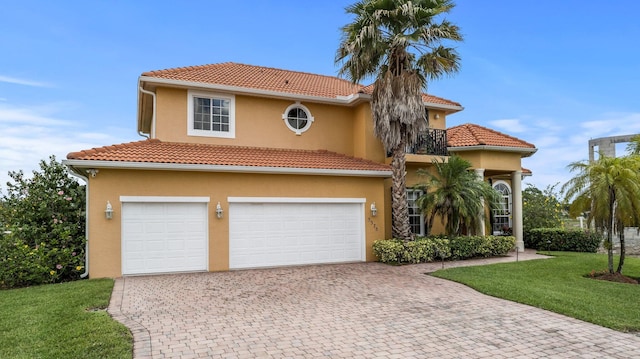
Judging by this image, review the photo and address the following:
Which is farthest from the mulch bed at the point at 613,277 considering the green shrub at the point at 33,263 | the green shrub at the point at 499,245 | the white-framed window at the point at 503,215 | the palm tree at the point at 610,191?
the green shrub at the point at 33,263

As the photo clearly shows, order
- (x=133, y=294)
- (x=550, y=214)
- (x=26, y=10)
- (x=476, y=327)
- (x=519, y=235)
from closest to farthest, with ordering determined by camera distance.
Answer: (x=476, y=327) → (x=133, y=294) → (x=26, y=10) → (x=519, y=235) → (x=550, y=214)

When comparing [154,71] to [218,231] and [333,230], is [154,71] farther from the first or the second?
[333,230]

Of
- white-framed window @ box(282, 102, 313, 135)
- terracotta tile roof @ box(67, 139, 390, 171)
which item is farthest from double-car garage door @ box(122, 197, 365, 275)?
white-framed window @ box(282, 102, 313, 135)

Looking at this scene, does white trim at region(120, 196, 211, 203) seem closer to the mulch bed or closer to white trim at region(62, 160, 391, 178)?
white trim at region(62, 160, 391, 178)

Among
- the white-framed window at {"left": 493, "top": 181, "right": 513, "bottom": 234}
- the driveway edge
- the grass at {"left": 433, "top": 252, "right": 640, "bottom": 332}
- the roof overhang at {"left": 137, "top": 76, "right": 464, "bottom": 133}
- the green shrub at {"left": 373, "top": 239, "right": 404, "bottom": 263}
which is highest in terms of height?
the roof overhang at {"left": 137, "top": 76, "right": 464, "bottom": 133}

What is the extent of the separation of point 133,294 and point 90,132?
12991mm

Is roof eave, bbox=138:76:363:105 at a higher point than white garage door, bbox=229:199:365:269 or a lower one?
higher

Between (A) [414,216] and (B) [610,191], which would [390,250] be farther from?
(B) [610,191]

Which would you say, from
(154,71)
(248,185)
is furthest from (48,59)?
(248,185)

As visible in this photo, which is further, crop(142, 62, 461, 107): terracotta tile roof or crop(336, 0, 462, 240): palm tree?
crop(142, 62, 461, 107): terracotta tile roof

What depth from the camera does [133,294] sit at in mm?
9469

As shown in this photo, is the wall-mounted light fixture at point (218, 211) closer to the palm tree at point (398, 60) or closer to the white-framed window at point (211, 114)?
the white-framed window at point (211, 114)

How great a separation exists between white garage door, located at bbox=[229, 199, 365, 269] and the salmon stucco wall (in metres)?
0.36

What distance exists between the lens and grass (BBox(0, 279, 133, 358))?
5.71m
